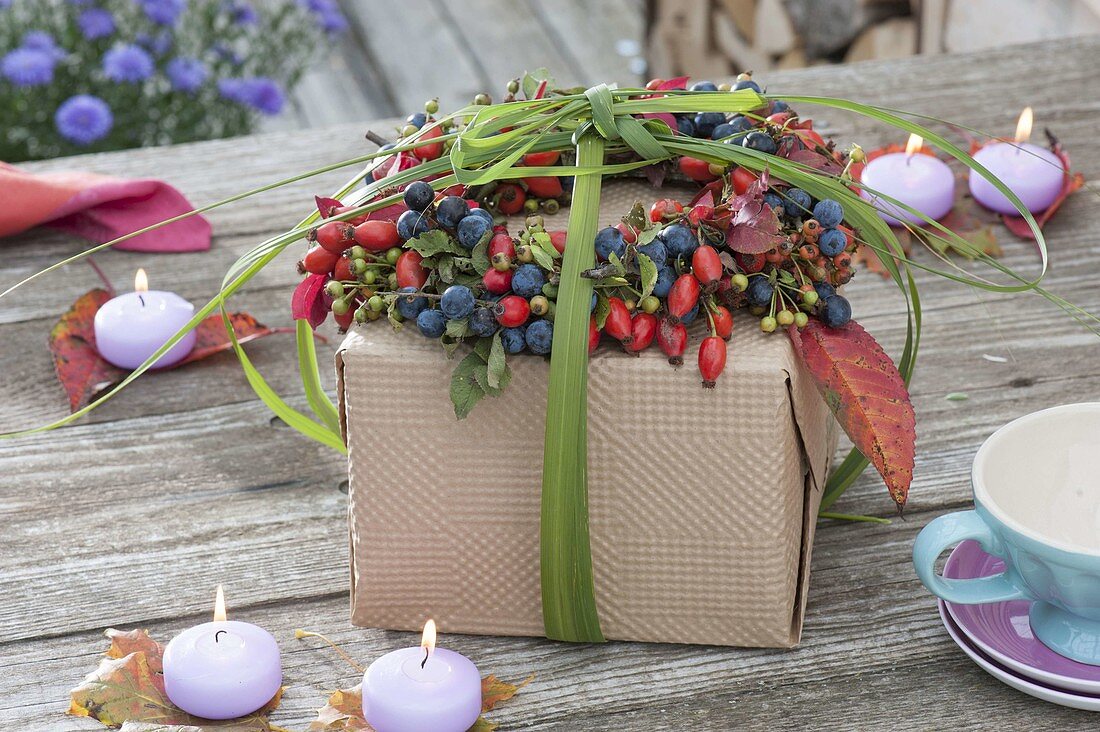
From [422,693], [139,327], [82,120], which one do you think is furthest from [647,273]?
[82,120]

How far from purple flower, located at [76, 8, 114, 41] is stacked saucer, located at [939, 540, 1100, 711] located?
1701mm

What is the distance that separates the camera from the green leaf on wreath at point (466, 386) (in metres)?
0.62

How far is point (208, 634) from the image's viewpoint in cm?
65

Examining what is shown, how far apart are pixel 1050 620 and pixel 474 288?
0.34m

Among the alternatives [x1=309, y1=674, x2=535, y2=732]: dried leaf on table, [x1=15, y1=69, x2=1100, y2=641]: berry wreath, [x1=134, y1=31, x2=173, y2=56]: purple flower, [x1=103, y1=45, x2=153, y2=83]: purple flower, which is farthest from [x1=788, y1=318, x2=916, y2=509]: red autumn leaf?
[x1=134, y1=31, x2=173, y2=56]: purple flower

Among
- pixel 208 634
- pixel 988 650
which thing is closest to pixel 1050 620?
pixel 988 650

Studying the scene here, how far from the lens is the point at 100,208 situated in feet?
3.60

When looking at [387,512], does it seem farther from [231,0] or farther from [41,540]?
[231,0]

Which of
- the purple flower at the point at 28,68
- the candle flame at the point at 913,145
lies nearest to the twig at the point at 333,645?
the candle flame at the point at 913,145

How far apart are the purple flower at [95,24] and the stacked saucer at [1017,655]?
170 centimetres

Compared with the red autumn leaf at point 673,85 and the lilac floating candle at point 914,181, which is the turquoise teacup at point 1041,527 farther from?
the lilac floating candle at point 914,181

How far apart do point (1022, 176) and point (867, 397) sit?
1.62ft

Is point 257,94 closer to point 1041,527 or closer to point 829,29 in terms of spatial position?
point 829,29

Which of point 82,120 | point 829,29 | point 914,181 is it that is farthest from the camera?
point 829,29
